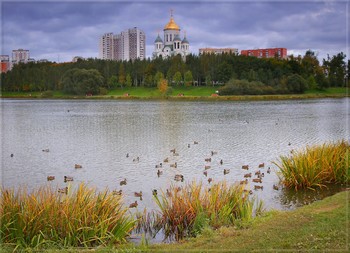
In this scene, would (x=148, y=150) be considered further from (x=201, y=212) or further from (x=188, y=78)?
(x=188, y=78)

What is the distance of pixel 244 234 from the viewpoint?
10.2m

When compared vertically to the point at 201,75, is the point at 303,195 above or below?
below

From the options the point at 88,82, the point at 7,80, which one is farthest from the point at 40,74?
the point at 88,82

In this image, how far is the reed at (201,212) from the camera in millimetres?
11805

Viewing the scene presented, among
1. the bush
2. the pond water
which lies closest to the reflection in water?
the pond water

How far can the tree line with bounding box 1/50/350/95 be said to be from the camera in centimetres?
12019

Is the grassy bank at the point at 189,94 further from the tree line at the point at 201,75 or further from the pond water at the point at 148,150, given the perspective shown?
the pond water at the point at 148,150

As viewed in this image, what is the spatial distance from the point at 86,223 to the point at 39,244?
3.89ft

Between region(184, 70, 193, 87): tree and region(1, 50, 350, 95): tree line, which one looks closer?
region(1, 50, 350, 95): tree line

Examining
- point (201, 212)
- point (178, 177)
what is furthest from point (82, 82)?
point (201, 212)

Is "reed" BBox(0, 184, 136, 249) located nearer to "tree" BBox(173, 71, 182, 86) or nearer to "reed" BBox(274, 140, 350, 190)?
"reed" BBox(274, 140, 350, 190)

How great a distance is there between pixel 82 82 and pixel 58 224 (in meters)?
124

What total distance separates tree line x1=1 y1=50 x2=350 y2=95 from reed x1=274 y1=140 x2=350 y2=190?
9797 centimetres

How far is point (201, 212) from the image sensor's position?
12.0m
